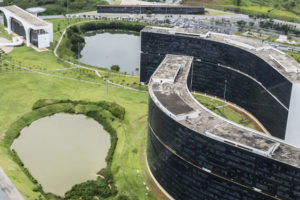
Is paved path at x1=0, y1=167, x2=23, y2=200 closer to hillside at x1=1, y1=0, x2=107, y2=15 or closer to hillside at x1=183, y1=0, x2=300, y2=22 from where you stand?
hillside at x1=1, y1=0, x2=107, y2=15

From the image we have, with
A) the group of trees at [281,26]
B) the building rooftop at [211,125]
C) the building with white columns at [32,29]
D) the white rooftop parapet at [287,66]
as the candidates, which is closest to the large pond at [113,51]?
the building with white columns at [32,29]

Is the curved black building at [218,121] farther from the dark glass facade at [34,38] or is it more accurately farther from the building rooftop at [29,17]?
the building rooftop at [29,17]

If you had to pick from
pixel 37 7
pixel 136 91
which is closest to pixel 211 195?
pixel 136 91

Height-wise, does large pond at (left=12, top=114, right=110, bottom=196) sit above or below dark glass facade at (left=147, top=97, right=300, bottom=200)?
below

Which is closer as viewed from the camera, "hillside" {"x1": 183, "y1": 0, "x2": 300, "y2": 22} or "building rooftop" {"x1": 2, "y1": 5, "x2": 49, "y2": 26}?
"building rooftop" {"x1": 2, "y1": 5, "x2": 49, "y2": 26}

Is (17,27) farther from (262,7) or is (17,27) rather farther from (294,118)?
(262,7)

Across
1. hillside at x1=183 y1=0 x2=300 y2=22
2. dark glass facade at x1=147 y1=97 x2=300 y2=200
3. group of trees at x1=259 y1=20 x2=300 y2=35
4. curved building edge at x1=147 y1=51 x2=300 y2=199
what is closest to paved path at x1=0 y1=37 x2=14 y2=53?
curved building edge at x1=147 y1=51 x2=300 y2=199

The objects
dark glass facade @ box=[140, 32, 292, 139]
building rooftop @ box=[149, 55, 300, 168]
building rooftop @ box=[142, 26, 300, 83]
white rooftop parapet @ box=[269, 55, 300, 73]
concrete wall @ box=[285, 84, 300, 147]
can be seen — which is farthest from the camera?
white rooftop parapet @ box=[269, 55, 300, 73]

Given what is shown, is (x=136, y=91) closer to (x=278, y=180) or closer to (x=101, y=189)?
(x=101, y=189)
